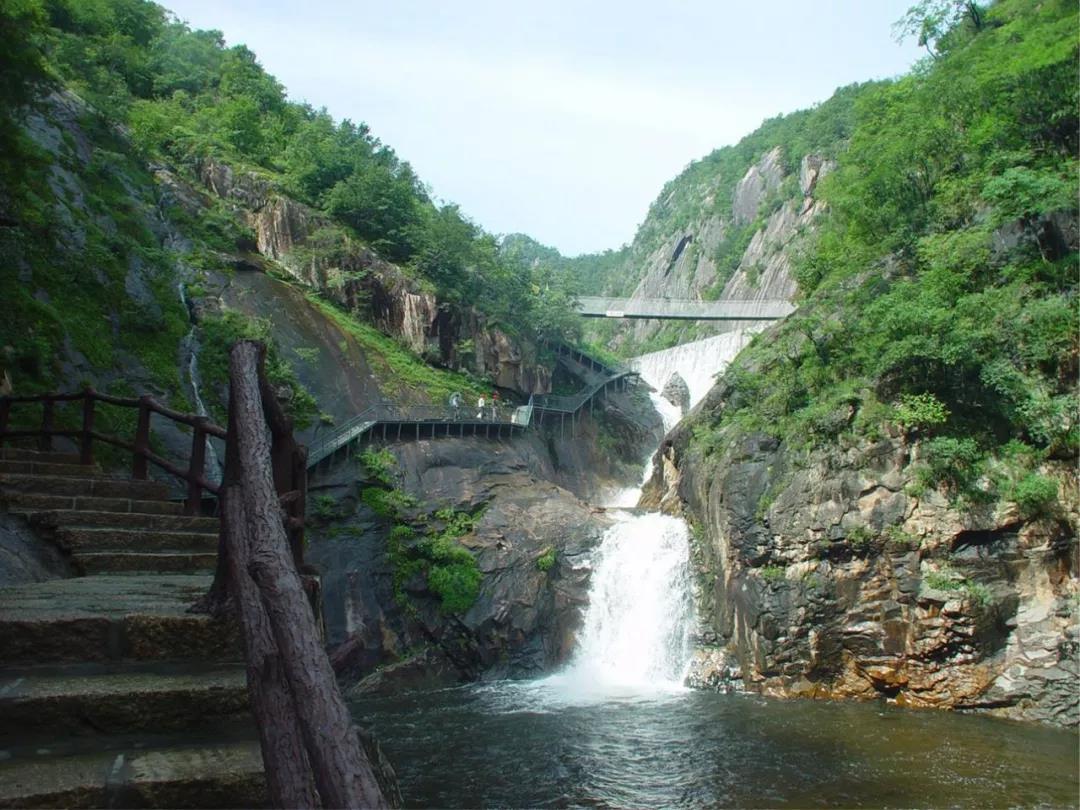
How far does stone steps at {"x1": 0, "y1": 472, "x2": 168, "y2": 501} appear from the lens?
7.56 meters

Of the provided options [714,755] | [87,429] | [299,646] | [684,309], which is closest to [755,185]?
[684,309]

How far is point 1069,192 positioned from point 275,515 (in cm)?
2025

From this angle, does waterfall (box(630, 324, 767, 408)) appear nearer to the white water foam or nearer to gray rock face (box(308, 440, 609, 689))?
gray rock face (box(308, 440, 609, 689))

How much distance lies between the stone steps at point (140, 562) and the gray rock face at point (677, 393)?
34.9 meters

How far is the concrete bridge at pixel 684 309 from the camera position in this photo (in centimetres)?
4422

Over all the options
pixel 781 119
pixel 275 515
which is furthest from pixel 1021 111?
pixel 781 119

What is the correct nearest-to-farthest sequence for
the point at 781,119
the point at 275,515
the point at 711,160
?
the point at 275,515 < the point at 781,119 < the point at 711,160

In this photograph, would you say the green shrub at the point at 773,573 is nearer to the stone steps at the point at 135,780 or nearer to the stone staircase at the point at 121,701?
the stone staircase at the point at 121,701

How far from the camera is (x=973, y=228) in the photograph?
19.6m

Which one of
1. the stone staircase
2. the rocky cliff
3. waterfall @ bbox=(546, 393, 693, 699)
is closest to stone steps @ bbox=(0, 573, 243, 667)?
the stone staircase

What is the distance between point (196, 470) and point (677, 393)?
113ft

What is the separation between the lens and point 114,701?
3.08 m

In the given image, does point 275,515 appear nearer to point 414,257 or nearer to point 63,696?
point 63,696

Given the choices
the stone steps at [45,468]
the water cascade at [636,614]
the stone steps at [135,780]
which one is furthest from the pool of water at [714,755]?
the stone steps at [135,780]
